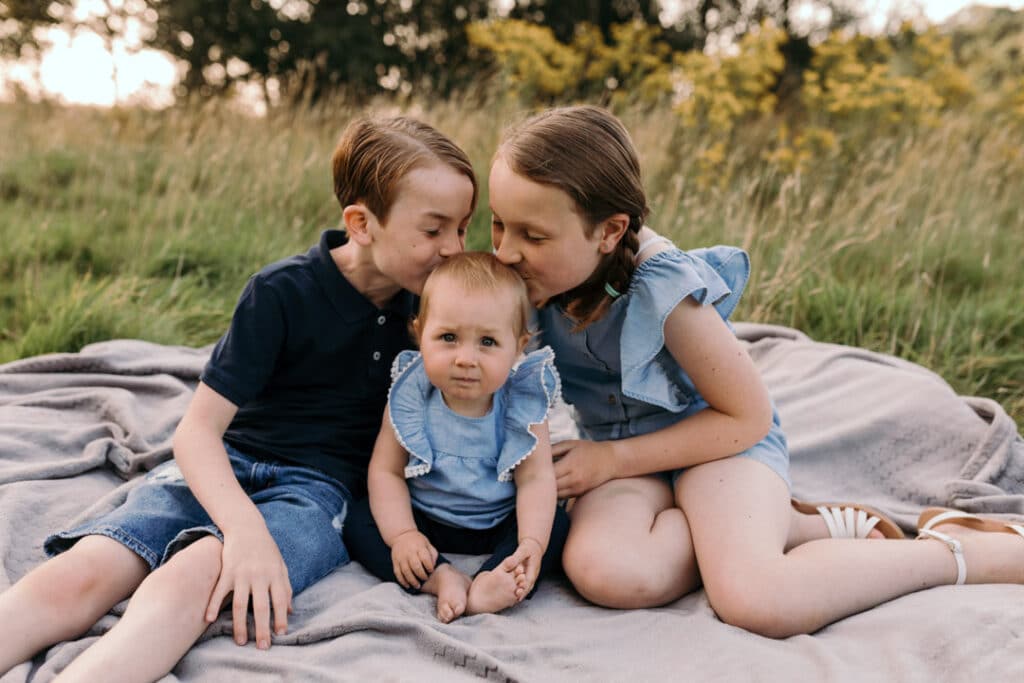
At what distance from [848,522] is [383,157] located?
156 centimetres

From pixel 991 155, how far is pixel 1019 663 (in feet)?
14.3

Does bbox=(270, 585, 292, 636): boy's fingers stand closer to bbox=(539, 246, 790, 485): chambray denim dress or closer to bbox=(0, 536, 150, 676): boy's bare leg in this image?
bbox=(0, 536, 150, 676): boy's bare leg

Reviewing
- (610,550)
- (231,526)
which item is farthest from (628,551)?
(231,526)

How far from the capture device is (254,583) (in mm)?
1822

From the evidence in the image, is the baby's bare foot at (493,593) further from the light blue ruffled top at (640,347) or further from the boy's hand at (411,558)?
the light blue ruffled top at (640,347)

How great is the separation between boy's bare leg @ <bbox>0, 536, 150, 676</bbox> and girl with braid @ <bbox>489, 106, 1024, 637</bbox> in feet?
3.33

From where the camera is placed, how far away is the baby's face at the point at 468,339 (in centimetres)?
197

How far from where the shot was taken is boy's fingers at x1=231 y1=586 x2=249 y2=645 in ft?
5.85

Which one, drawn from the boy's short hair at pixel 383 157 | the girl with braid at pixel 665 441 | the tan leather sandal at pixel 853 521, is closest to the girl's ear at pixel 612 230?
the girl with braid at pixel 665 441

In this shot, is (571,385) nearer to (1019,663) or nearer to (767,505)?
(767,505)

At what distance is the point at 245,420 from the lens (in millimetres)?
2324

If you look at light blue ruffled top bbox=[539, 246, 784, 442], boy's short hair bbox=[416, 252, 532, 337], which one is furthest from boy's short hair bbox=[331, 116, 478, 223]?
light blue ruffled top bbox=[539, 246, 784, 442]

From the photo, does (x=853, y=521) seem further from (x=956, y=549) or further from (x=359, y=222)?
(x=359, y=222)

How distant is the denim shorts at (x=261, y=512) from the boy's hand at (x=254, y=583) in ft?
0.21
